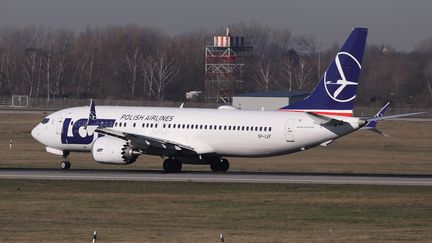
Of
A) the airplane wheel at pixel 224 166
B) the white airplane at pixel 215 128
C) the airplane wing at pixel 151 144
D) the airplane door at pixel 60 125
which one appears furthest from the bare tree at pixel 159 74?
the airplane wing at pixel 151 144

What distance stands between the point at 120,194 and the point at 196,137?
13642 millimetres

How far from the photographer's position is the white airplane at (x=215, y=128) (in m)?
59.4

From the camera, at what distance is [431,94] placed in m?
167

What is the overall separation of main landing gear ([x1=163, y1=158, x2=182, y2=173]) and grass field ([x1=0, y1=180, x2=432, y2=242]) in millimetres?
7809

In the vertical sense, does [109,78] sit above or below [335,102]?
below

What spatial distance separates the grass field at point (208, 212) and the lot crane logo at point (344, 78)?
Answer: 7.99m

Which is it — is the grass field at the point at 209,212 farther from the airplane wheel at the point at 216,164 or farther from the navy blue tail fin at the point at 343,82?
the airplane wheel at the point at 216,164

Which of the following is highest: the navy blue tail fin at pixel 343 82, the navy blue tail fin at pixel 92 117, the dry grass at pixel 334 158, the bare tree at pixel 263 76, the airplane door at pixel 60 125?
the navy blue tail fin at pixel 343 82

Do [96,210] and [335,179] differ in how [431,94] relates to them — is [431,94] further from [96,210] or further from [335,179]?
[96,210]

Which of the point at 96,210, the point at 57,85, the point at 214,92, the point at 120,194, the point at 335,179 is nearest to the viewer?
the point at 96,210

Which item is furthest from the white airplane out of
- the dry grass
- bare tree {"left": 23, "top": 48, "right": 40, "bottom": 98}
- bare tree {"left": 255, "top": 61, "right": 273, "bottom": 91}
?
bare tree {"left": 255, "top": 61, "right": 273, "bottom": 91}

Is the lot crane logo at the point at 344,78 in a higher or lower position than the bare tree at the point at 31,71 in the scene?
higher

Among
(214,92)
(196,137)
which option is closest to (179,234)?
(196,137)

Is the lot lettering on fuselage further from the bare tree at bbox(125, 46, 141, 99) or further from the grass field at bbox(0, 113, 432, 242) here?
the bare tree at bbox(125, 46, 141, 99)
